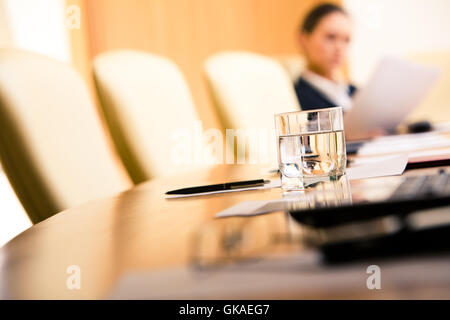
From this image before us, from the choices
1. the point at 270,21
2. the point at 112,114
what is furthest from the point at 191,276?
the point at 270,21

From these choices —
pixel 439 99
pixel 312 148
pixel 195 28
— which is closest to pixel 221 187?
pixel 312 148

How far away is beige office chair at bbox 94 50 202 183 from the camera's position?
49.7 inches

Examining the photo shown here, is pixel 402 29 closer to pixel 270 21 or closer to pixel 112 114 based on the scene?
pixel 270 21

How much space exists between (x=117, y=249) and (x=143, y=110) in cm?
103

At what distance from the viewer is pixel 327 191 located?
1.63 ft

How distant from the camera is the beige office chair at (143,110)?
1.26 m

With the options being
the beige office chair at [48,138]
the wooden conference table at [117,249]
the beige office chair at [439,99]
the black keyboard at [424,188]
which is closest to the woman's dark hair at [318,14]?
the beige office chair at [439,99]

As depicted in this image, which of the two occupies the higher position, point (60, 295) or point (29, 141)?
point (29, 141)

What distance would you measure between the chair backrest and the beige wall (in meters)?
1.78

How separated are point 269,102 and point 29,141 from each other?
4.19 feet

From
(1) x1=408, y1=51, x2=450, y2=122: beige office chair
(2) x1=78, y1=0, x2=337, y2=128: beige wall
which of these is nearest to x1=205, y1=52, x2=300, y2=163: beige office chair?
(1) x1=408, y1=51, x2=450, y2=122: beige office chair

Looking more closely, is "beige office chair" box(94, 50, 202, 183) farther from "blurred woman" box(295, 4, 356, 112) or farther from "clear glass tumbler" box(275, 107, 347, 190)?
"blurred woman" box(295, 4, 356, 112)

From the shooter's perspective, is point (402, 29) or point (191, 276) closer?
point (191, 276)
